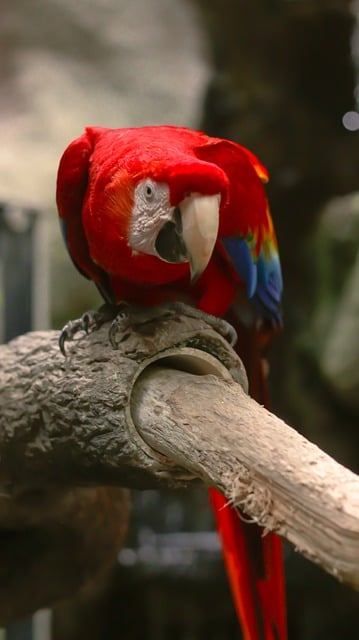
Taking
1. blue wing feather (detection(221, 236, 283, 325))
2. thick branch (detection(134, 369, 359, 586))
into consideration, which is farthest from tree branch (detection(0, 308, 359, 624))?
blue wing feather (detection(221, 236, 283, 325))

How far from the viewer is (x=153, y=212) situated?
702 mm

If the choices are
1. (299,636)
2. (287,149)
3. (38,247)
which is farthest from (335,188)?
(299,636)

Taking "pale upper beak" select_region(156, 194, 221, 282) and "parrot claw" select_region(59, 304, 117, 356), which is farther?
"parrot claw" select_region(59, 304, 117, 356)

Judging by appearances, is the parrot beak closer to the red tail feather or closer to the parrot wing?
the parrot wing

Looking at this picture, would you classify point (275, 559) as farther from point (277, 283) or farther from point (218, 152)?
point (218, 152)

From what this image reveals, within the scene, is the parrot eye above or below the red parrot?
above

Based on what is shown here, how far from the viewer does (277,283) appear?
38.4 inches

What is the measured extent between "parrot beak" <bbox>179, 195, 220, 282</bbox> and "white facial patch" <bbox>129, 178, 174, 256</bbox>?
0.07 feet

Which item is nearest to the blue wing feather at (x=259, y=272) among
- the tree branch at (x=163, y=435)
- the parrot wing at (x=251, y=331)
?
the parrot wing at (x=251, y=331)

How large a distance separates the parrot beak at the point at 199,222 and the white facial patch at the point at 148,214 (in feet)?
0.07

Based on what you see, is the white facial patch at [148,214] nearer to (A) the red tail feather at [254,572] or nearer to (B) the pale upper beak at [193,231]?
(B) the pale upper beak at [193,231]

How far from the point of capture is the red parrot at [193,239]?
686mm

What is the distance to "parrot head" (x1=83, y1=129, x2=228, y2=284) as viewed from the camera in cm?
67

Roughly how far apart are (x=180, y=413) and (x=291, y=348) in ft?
3.79
